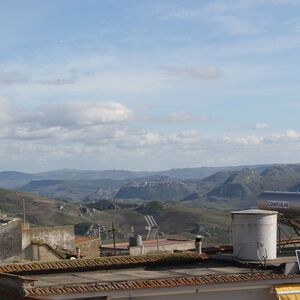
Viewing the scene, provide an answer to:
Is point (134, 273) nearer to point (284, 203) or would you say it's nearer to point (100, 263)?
point (100, 263)

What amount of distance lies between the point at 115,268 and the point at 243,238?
4492mm

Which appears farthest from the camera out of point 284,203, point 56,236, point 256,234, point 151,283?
point 56,236

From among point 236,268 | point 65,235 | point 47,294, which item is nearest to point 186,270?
point 236,268

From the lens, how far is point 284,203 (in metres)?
27.3

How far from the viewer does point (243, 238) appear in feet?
76.7

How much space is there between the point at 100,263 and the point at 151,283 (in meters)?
4.08

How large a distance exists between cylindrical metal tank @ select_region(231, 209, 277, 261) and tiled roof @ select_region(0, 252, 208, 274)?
1.65 m

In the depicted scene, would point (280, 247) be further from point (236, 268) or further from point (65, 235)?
point (65, 235)

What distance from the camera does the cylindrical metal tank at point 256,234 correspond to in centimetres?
2309

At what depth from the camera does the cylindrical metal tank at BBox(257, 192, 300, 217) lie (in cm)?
2706

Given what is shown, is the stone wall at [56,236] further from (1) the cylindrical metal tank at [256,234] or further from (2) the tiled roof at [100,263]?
(1) the cylindrical metal tank at [256,234]

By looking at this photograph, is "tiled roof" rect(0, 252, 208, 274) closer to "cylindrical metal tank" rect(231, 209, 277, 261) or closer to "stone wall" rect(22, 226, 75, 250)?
"cylindrical metal tank" rect(231, 209, 277, 261)

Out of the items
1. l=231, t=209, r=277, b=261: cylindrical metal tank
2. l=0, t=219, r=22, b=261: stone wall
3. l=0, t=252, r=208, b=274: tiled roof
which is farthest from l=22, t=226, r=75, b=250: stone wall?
l=231, t=209, r=277, b=261: cylindrical metal tank

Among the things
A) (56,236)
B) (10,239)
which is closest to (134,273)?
(10,239)
